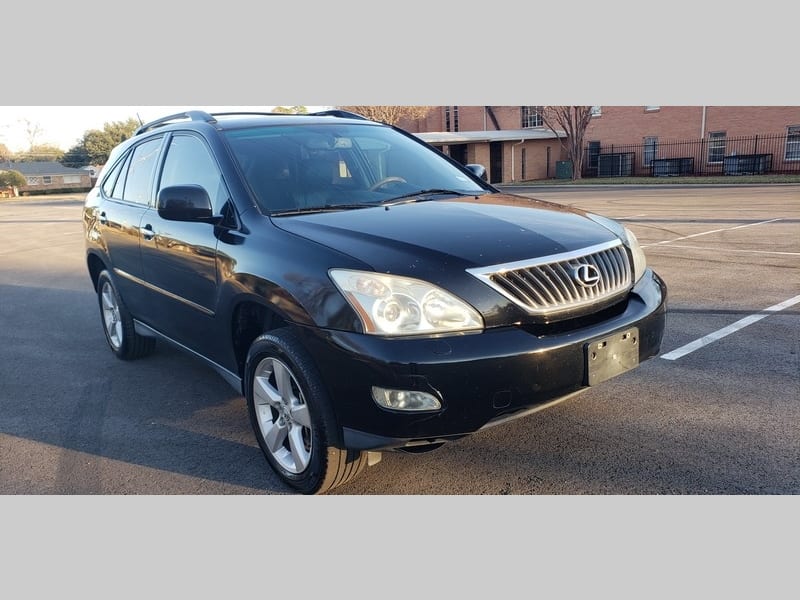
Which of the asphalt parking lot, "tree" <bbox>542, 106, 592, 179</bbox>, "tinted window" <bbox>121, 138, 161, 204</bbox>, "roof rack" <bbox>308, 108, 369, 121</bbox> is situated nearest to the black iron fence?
"tree" <bbox>542, 106, 592, 179</bbox>

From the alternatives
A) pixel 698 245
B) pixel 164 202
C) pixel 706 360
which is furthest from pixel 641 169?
pixel 164 202

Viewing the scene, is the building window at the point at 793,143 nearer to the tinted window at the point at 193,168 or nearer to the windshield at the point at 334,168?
the windshield at the point at 334,168

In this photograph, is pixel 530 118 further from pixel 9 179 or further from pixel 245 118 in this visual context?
pixel 9 179

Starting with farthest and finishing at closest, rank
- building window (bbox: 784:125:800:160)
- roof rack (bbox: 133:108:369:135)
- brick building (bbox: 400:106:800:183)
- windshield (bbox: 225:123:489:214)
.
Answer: brick building (bbox: 400:106:800:183) < building window (bbox: 784:125:800:160) < roof rack (bbox: 133:108:369:135) < windshield (bbox: 225:123:489:214)

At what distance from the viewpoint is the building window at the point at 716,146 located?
3291 centimetres

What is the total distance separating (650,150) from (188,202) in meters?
36.2

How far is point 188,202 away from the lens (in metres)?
3.61

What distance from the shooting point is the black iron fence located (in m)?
30.8

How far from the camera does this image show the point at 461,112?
45.2m

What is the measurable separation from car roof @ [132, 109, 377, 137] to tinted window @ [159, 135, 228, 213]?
0.18 metres

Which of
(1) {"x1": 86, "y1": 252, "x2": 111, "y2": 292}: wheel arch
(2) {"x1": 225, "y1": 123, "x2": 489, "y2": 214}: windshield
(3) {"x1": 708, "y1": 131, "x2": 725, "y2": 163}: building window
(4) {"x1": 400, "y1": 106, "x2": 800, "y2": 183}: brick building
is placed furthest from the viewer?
(3) {"x1": 708, "y1": 131, "x2": 725, "y2": 163}: building window

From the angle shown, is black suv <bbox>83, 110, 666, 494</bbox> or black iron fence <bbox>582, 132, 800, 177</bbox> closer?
black suv <bbox>83, 110, 666, 494</bbox>

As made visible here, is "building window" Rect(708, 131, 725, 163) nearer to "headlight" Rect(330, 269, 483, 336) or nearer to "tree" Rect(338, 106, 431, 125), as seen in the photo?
"tree" Rect(338, 106, 431, 125)

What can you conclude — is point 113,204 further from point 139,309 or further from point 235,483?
point 235,483
